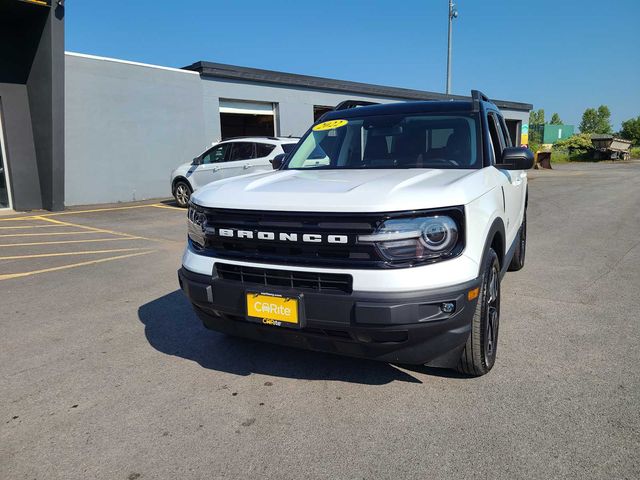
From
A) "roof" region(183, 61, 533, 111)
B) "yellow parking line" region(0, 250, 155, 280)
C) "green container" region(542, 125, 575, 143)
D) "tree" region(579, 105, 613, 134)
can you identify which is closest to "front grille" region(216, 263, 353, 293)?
"yellow parking line" region(0, 250, 155, 280)

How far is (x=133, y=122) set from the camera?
47.8ft

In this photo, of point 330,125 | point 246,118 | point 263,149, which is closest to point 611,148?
point 246,118

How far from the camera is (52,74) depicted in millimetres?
11359

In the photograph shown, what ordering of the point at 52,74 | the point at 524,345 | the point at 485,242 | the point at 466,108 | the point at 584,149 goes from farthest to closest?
1. the point at 584,149
2. the point at 52,74
3. the point at 466,108
4. the point at 524,345
5. the point at 485,242

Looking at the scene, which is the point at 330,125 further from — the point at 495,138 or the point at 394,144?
the point at 495,138

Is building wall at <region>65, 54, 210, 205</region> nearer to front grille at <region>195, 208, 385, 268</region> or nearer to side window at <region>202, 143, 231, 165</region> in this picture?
side window at <region>202, 143, 231, 165</region>

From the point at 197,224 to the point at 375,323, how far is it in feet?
4.69

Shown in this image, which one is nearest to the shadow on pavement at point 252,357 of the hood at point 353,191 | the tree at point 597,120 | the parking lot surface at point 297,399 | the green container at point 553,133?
the parking lot surface at point 297,399

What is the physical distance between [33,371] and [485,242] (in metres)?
3.27

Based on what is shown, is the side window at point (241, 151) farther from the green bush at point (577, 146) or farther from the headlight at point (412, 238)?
the green bush at point (577, 146)

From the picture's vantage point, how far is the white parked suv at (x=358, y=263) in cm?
247

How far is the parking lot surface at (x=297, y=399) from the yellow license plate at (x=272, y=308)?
0.57 metres

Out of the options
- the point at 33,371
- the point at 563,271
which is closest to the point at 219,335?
the point at 33,371

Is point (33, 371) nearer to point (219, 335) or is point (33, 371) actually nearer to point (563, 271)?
point (219, 335)
